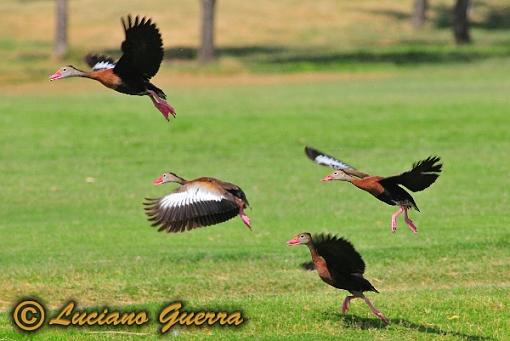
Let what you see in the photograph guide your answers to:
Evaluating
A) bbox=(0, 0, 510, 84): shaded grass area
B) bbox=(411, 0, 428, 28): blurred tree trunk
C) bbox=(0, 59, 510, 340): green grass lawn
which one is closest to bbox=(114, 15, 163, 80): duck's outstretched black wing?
bbox=(0, 59, 510, 340): green grass lawn

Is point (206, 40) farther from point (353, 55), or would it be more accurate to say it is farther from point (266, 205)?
point (266, 205)

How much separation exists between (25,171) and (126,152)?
3010 mm

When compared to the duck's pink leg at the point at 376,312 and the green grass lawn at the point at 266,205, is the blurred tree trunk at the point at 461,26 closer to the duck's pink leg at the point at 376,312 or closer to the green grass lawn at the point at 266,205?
the green grass lawn at the point at 266,205

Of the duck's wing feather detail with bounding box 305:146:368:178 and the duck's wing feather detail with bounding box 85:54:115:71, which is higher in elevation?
the duck's wing feather detail with bounding box 85:54:115:71

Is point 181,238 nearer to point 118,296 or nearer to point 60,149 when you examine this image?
point 118,296

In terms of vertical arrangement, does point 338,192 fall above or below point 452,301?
below

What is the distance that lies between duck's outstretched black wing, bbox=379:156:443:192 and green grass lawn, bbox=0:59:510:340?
1.69 m

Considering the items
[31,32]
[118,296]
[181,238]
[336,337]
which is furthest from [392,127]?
[31,32]

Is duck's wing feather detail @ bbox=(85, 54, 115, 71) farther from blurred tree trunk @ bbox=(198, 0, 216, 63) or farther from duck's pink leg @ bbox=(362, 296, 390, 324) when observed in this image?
blurred tree trunk @ bbox=(198, 0, 216, 63)

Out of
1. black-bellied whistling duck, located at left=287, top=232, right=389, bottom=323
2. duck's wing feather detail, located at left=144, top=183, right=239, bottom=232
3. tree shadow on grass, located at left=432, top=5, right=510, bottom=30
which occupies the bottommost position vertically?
tree shadow on grass, located at left=432, top=5, right=510, bottom=30

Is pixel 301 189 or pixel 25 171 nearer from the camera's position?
pixel 301 189

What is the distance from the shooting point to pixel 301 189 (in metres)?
22.1

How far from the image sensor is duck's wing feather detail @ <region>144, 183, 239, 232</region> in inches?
A: 376

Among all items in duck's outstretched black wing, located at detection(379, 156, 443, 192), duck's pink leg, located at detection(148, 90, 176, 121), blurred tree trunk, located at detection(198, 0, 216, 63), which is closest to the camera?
duck's pink leg, located at detection(148, 90, 176, 121)
